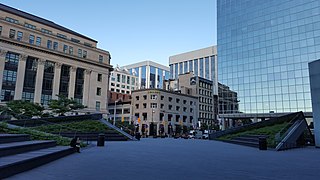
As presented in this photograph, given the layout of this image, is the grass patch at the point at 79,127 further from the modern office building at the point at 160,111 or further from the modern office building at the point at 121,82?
the modern office building at the point at 121,82

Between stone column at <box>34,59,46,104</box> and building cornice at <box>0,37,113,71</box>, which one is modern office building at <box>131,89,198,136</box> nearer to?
building cornice at <box>0,37,113,71</box>

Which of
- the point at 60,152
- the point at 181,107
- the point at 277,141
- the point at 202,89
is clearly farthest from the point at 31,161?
the point at 202,89

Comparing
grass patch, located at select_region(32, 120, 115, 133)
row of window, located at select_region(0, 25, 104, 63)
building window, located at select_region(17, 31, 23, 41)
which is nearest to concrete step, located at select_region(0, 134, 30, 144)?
grass patch, located at select_region(32, 120, 115, 133)

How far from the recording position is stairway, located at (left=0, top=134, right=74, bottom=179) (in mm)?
7039

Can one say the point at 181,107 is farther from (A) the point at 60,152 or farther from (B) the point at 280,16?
(A) the point at 60,152

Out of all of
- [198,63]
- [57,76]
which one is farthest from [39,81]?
[198,63]

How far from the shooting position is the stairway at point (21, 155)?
277 inches

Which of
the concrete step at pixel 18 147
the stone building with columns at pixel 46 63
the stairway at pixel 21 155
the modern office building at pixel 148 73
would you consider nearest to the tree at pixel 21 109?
the stone building with columns at pixel 46 63

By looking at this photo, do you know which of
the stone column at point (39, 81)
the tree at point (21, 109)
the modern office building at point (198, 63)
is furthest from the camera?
the modern office building at point (198, 63)

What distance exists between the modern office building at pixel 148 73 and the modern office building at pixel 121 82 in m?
14.6

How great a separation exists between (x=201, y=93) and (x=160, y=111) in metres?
26.4

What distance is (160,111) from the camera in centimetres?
8125

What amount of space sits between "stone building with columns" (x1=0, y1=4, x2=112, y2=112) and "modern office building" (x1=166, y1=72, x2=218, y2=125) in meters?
40.4

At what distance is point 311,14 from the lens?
5869 centimetres
